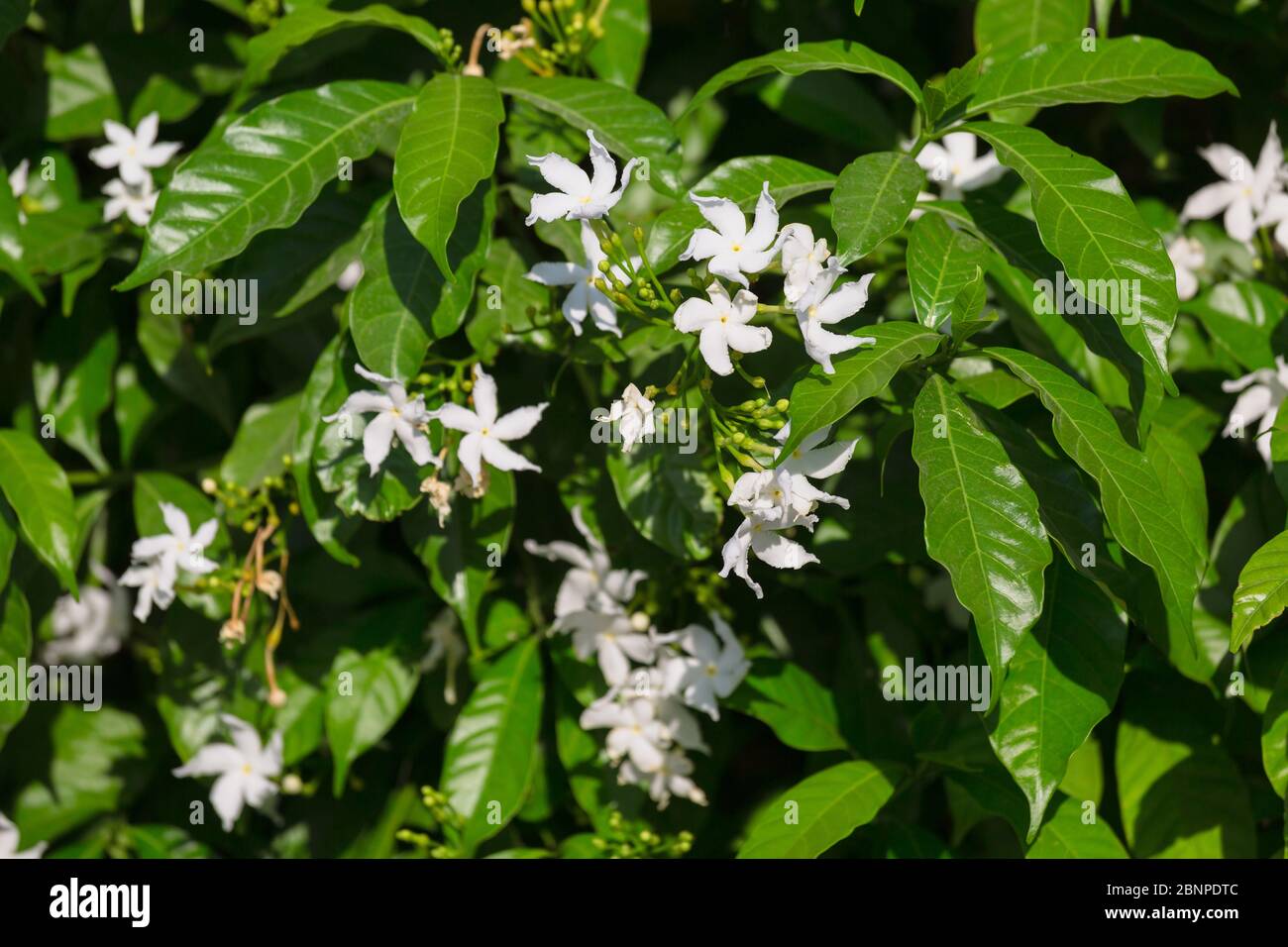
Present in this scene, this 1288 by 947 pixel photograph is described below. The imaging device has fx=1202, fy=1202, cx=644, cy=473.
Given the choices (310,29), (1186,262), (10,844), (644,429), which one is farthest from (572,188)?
(10,844)

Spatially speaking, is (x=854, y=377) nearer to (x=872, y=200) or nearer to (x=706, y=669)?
(x=872, y=200)

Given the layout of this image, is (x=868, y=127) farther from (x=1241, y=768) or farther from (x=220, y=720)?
(x=220, y=720)

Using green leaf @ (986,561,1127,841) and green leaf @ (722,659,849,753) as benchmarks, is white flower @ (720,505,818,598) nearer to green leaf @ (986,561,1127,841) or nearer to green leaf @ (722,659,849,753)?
green leaf @ (986,561,1127,841)

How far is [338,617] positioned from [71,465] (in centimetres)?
61

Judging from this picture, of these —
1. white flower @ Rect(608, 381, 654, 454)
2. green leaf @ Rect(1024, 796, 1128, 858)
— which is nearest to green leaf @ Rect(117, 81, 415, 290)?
white flower @ Rect(608, 381, 654, 454)

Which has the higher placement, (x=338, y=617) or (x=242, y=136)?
(x=242, y=136)

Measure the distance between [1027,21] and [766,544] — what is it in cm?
100

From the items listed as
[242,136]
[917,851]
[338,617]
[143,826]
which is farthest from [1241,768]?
[143,826]

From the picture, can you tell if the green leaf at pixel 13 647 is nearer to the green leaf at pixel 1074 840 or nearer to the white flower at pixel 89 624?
the white flower at pixel 89 624

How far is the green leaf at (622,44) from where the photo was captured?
6.33ft

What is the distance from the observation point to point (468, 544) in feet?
6.01

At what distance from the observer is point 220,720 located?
6.90 ft

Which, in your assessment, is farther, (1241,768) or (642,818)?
(642,818)

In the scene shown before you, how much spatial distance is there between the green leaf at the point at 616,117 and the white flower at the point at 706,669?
0.66m
